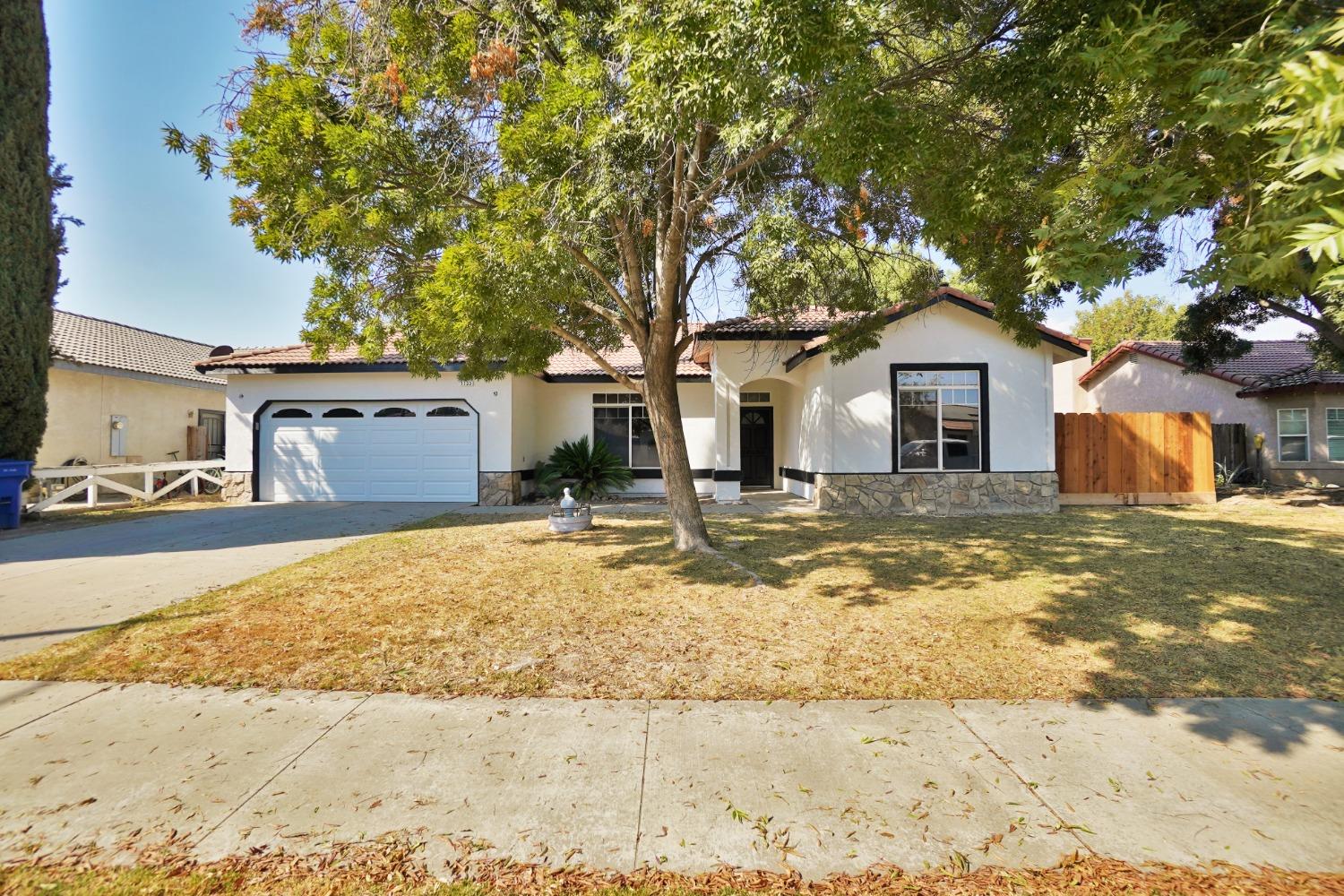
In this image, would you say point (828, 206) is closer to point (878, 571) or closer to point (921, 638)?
point (878, 571)

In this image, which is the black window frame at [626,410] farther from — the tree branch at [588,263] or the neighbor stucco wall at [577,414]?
the tree branch at [588,263]

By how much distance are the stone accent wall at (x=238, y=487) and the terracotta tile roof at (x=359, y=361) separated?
2671mm

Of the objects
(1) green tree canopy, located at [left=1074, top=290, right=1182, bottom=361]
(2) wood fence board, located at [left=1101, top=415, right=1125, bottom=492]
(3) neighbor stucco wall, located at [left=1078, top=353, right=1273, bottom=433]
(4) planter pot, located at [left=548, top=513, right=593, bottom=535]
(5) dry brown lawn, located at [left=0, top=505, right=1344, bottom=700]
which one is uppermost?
(1) green tree canopy, located at [left=1074, top=290, right=1182, bottom=361]

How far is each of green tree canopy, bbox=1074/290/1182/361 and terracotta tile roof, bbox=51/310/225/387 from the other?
46.3m

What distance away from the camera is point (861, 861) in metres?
2.50

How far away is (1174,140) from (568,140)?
4858 millimetres

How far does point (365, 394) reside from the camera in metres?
14.6

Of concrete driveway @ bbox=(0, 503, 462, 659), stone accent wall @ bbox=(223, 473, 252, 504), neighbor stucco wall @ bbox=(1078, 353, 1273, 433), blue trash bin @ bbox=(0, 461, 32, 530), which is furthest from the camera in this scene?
neighbor stucco wall @ bbox=(1078, 353, 1273, 433)

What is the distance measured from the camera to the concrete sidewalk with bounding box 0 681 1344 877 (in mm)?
2615

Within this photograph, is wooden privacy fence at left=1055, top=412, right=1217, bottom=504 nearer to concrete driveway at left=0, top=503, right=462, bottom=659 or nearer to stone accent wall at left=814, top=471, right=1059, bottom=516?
stone accent wall at left=814, top=471, right=1059, bottom=516

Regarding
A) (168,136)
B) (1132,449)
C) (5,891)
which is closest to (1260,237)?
(5,891)

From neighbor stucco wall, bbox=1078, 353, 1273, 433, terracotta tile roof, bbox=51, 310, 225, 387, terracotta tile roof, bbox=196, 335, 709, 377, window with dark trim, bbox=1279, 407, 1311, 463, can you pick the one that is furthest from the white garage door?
window with dark trim, bbox=1279, 407, 1311, 463

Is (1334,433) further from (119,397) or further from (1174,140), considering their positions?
(119,397)

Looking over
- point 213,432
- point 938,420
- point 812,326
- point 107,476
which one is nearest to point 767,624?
point 938,420
